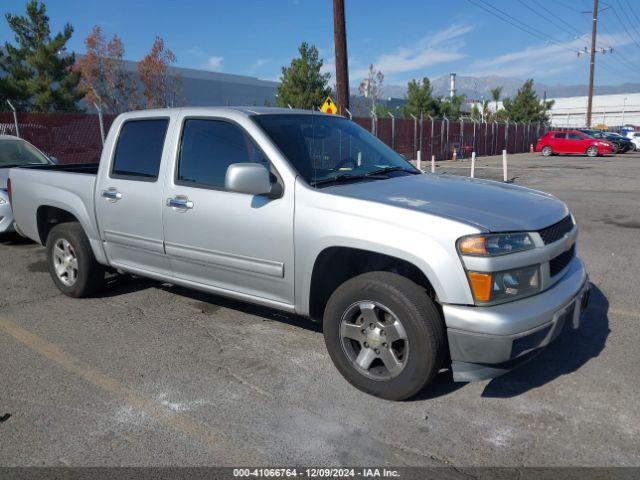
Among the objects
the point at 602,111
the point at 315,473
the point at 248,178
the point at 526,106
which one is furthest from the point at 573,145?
the point at 602,111

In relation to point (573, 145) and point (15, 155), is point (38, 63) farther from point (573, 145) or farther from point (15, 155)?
point (573, 145)

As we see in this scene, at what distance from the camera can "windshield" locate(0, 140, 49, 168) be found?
8766 millimetres

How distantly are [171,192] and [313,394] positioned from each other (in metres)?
1.92

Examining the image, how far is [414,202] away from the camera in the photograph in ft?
10.7

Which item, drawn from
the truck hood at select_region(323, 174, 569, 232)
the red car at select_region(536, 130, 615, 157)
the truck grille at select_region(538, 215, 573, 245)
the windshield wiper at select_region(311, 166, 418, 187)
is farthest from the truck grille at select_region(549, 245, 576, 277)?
the red car at select_region(536, 130, 615, 157)

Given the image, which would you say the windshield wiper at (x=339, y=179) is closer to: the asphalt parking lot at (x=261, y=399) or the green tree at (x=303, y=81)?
the asphalt parking lot at (x=261, y=399)

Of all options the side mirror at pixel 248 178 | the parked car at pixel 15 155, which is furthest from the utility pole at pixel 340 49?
the side mirror at pixel 248 178

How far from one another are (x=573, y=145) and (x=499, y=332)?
111 feet

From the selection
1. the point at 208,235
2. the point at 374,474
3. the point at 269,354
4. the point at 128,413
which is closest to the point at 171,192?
the point at 208,235

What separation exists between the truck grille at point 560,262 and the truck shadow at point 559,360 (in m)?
0.73

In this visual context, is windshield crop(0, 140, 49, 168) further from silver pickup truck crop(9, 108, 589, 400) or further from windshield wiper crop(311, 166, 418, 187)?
windshield wiper crop(311, 166, 418, 187)

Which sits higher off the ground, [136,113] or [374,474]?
[136,113]

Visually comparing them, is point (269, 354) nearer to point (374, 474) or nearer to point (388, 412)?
point (388, 412)

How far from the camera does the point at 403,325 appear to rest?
10.1 ft
